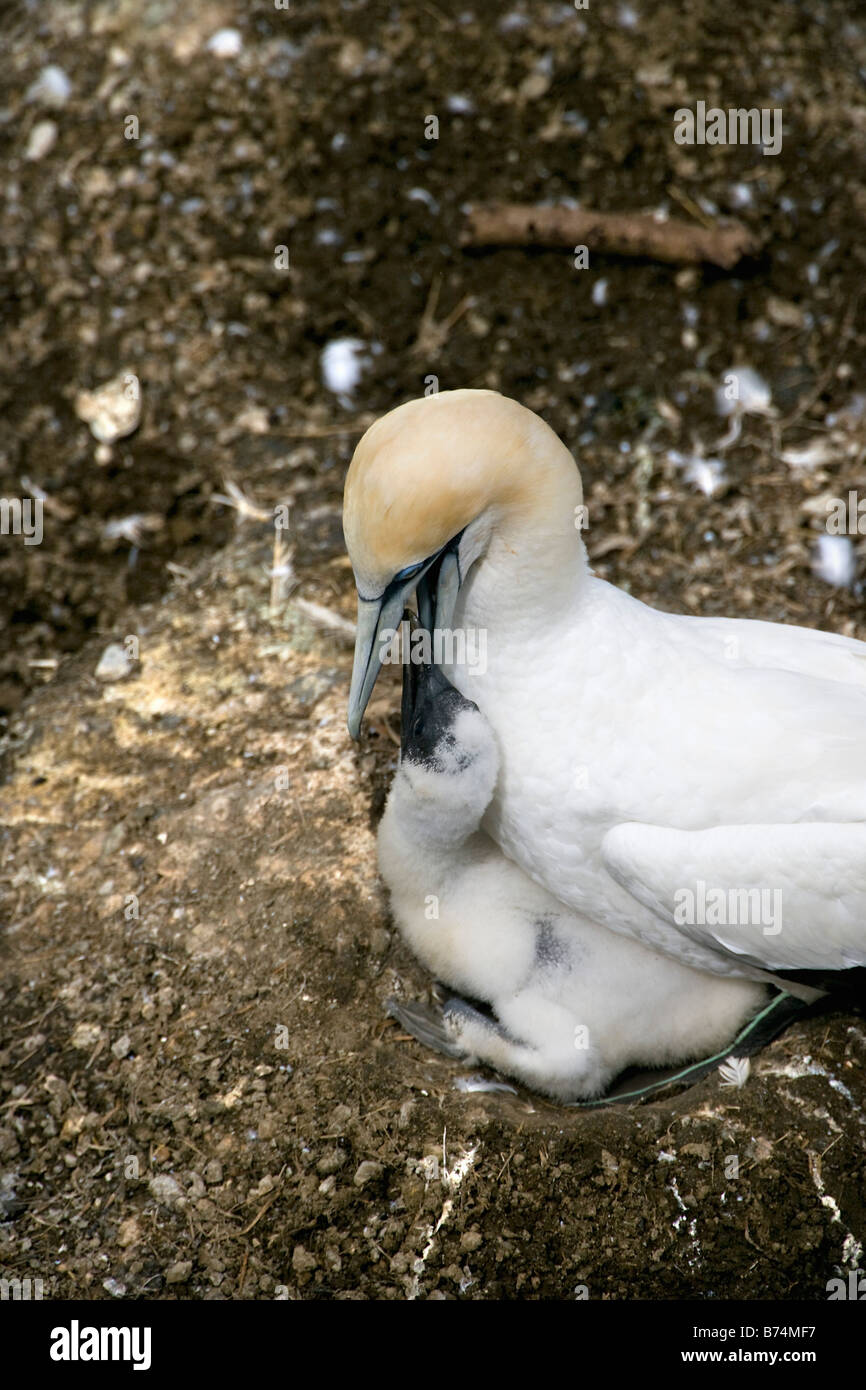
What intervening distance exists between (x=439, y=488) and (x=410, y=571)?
0.98 feet

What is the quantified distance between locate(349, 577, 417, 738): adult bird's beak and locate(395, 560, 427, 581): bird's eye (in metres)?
0.04

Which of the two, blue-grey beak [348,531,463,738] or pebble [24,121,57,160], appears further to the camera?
pebble [24,121,57,160]

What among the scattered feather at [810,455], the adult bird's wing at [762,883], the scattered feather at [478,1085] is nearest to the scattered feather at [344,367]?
the scattered feather at [810,455]

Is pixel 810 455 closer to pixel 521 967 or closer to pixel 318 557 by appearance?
pixel 318 557

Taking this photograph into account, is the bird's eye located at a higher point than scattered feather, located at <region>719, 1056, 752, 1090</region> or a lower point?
higher

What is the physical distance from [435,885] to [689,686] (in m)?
1.05

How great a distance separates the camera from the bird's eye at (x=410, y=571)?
2.96m

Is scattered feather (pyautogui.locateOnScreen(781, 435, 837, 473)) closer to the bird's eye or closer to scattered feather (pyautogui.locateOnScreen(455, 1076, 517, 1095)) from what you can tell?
the bird's eye

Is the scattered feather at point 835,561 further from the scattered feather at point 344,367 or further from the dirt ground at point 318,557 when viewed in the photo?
the scattered feather at point 344,367

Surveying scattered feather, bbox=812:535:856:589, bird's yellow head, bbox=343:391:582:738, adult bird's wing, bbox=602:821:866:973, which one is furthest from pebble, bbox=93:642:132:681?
scattered feather, bbox=812:535:856:589

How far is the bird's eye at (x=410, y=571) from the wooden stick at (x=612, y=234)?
3137 mm

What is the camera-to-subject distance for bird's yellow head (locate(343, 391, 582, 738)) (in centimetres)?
274

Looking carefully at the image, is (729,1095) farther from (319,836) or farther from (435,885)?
(319,836)

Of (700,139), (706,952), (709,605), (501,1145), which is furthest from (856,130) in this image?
(501,1145)
